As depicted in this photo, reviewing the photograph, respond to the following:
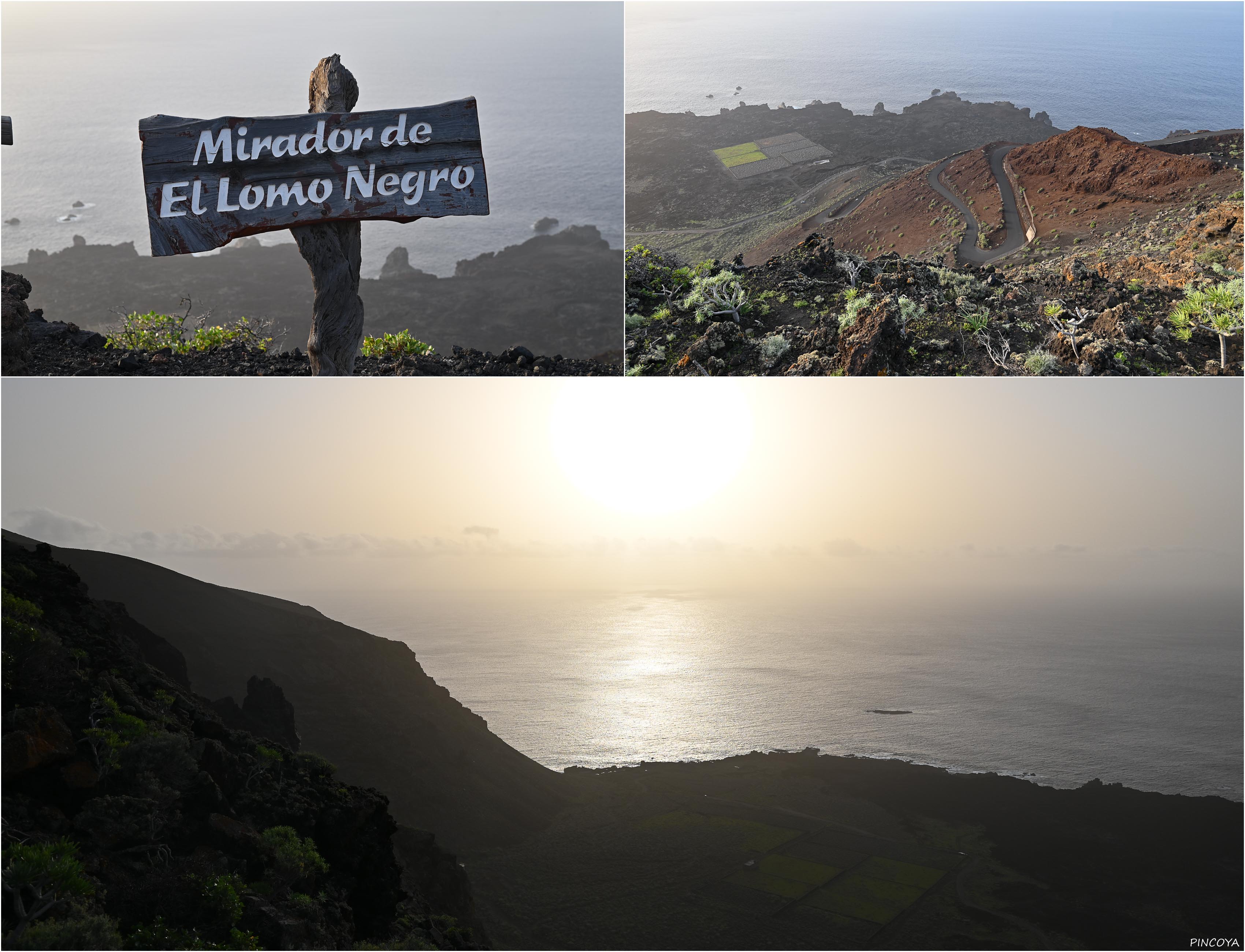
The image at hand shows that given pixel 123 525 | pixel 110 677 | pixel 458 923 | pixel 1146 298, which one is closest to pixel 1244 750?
pixel 1146 298

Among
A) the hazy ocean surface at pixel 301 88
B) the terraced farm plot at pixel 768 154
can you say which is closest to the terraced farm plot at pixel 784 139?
the terraced farm plot at pixel 768 154

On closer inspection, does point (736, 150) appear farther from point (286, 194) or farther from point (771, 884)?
point (771, 884)

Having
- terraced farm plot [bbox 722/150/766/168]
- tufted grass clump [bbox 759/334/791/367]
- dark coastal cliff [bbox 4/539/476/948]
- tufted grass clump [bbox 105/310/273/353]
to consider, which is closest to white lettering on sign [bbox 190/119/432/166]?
tufted grass clump [bbox 105/310/273/353]

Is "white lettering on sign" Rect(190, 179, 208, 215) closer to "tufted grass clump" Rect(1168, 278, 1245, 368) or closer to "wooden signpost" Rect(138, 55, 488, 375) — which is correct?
"wooden signpost" Rect(138, 55, 488, 375)

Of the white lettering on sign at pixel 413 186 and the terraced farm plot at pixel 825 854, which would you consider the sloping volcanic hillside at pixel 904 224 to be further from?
the terraced farm plot at pixel 825 854

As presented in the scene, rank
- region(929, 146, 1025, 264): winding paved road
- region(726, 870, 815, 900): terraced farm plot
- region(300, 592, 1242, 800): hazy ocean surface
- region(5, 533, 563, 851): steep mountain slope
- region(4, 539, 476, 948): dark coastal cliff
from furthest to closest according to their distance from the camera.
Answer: region(300, 592, 1242, 800): hazy ocean surface < region(5, 533, 563, 851): steep mountain slope < region(726, 870, 815, 900): terraced farm plot < region(929, 146, 1025, 264): winding paved road < region(4, 539, 476, 948): dark coastal cliff

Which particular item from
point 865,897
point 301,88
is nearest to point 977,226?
point 301,88
